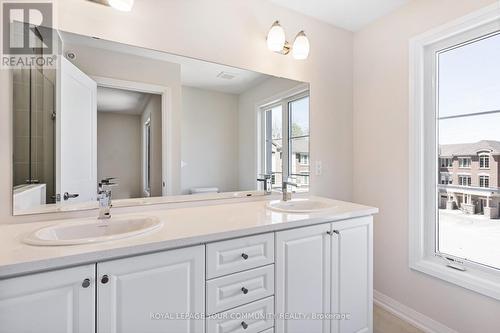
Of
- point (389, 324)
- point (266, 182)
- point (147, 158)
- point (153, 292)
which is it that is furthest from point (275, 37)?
point (389, 324)

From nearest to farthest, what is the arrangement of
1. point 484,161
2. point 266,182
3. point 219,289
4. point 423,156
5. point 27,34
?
point 219,289 → point 27,34 → point 484,161 → point 423,156 → point 266,182

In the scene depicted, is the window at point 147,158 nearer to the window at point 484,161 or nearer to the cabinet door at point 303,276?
the cabinet door at point 303,276

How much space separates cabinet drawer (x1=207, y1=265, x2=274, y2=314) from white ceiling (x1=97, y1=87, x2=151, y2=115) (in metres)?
1.05

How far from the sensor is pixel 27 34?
1171 mm

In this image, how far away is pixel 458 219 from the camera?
5.42 feet

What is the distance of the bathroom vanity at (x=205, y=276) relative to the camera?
2.55 ft

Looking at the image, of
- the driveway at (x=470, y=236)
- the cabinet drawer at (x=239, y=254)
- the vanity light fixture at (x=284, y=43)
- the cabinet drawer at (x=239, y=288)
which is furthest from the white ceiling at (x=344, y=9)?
the cabinet drawer at (x=239, y=288)

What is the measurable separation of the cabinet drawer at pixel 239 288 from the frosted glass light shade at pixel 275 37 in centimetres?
145

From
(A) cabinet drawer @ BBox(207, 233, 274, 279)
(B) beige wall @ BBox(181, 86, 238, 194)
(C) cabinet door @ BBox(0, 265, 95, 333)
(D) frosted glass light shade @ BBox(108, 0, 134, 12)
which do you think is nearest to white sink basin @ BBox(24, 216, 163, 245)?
(C) cabinet door @ BBox(0, 265, 95, 333)

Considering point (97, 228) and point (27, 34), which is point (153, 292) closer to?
point (97, 228)

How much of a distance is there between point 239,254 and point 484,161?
5.31 ft

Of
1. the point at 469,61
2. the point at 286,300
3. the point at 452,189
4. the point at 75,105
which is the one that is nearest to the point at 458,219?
the point at 452,189

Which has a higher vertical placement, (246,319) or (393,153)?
(393,153)

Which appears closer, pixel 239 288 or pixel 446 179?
pixel 239 288
